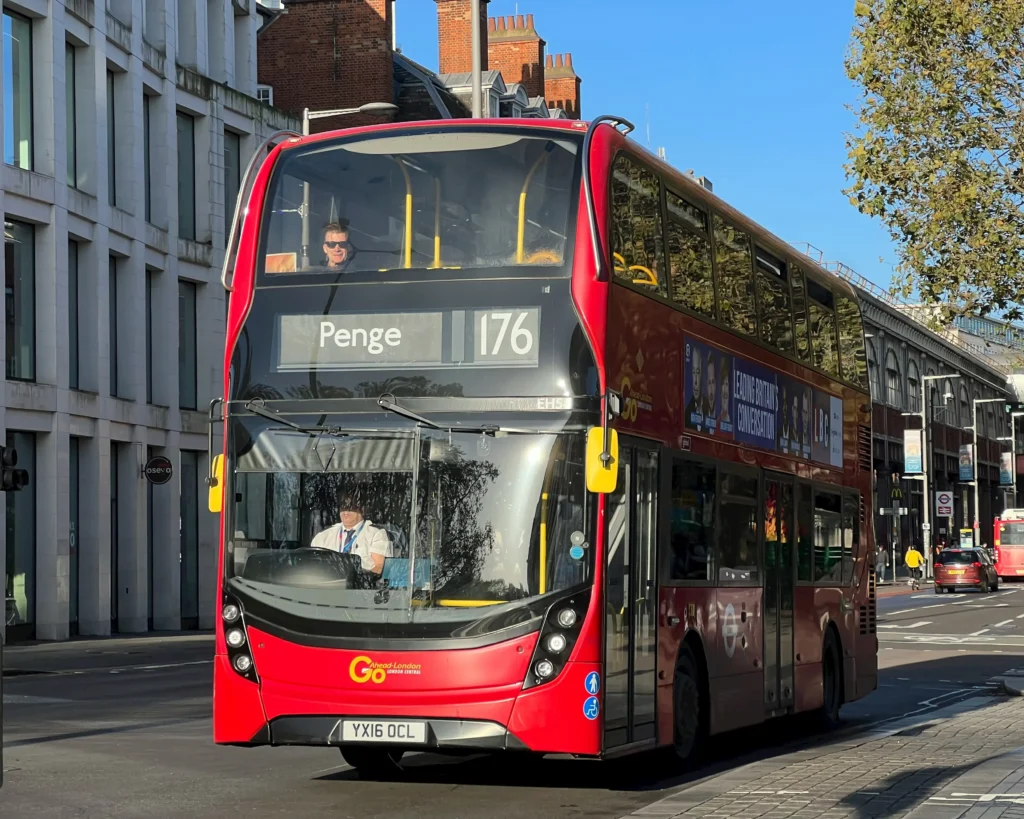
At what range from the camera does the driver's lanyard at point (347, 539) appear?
11.4m

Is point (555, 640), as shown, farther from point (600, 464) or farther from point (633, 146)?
point (633, 146)

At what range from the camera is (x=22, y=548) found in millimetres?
34250

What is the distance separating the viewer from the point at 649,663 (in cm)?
1235

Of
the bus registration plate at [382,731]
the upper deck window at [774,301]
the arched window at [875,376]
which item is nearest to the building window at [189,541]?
the upper deck window at [774,301]

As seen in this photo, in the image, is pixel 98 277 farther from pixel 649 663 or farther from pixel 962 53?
pixel 649 663

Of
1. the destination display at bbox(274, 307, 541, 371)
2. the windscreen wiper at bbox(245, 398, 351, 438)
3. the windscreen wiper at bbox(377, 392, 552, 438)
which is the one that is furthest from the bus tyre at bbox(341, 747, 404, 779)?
the destination display at bbox(274, 307, 541, 371)

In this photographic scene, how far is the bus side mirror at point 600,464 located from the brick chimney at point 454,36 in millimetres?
49544

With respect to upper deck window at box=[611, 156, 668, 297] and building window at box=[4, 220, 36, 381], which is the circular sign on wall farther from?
upper deck window at box=[611, 156, 668, 297]

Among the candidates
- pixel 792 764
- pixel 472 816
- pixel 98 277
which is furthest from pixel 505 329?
pixel 98 277

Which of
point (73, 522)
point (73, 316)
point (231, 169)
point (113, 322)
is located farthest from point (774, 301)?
point (231, 169)

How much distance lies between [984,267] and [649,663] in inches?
408

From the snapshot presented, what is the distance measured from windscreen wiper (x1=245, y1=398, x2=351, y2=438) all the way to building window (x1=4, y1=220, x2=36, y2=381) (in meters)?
22.9

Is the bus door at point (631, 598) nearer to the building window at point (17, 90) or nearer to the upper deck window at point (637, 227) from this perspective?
the upper deck window at point (637, 227)

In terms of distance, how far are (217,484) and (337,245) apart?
171cm
